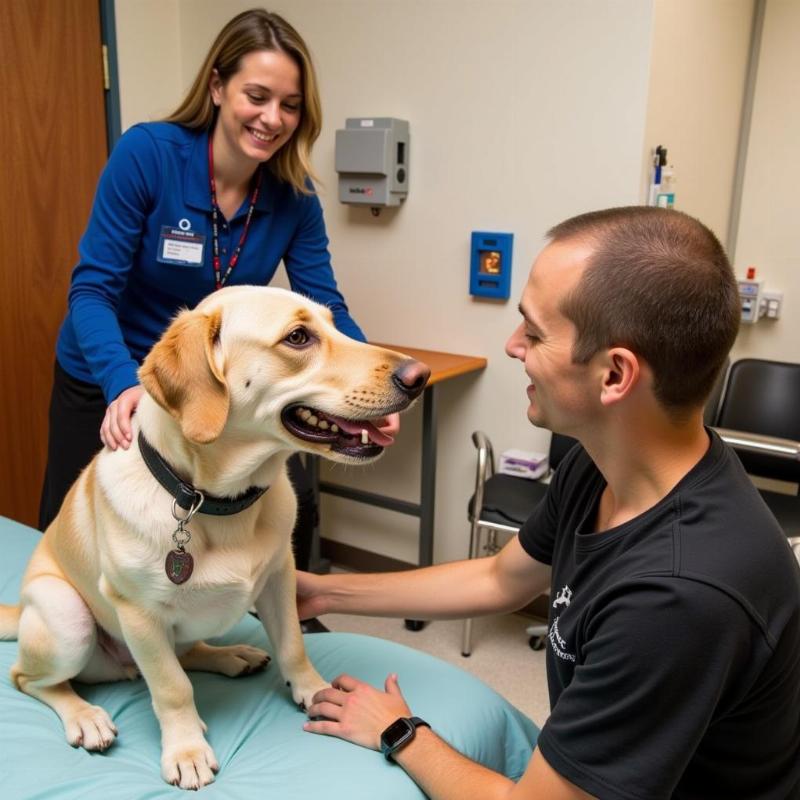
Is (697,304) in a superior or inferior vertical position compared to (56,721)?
superior

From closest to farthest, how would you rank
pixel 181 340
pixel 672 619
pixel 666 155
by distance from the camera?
pixel 672 619, pixel 181 340, pixel 666 155

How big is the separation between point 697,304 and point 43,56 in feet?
9.39

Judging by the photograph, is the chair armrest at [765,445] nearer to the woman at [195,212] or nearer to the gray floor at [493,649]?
the gray floor at [493,649]

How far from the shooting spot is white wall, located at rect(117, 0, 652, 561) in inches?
103

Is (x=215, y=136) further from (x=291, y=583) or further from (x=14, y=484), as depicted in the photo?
(x=14, y=484)

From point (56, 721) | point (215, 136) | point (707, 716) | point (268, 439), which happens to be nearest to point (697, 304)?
point (707, 716)

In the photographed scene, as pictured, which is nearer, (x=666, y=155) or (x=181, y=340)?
(x=181, y=340)

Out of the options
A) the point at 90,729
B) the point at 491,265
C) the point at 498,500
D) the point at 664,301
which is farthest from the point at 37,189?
the point at 664,301

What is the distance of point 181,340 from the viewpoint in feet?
3.67

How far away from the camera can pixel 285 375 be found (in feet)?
3.92

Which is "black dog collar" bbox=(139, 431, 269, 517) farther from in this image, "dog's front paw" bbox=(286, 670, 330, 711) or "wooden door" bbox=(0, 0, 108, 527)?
"wooden door" bbox=(0, 0, 108, 527)

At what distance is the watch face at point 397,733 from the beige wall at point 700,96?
6.74 ft

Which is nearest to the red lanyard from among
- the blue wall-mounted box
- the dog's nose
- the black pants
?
the black pants

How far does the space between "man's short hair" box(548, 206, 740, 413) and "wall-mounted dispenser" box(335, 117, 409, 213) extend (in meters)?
2.06
